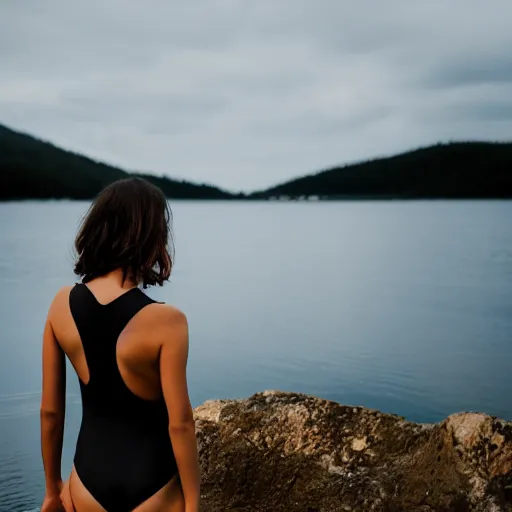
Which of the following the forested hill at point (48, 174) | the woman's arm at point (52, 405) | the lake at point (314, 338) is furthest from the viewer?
the forested hill at point (48, 174)

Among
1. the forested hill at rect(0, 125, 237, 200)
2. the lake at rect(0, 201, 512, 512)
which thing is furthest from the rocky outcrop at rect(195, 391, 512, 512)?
the forested hill at rect(0, 125, 237, 200)

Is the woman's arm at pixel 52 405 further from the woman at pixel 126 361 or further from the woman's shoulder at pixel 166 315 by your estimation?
the woman's shoulder at pixel 166 315

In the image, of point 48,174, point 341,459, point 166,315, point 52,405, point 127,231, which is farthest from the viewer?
point 48,174

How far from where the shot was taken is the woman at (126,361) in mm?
2490

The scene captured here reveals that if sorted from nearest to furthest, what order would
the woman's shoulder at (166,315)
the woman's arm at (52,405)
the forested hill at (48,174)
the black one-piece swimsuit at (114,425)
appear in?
the woman's shoulder at (166,315) → the black one-piece swimsuit at (114,425) → the woman's arm at (52,405) → the forested hill at (48,174)

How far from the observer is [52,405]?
109 inches

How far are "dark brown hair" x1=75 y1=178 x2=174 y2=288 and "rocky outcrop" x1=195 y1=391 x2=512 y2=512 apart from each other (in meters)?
2.47

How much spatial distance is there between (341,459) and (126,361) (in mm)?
2532

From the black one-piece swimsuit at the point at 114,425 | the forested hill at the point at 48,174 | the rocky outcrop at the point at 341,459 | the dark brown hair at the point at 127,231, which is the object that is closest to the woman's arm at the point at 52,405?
the black one-piece swimsuit at the point at 114,425

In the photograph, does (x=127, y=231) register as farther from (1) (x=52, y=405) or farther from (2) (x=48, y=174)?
(2) (x=48, y=174)

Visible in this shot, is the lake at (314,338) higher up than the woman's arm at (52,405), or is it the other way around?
the woman's arm at (52,405)

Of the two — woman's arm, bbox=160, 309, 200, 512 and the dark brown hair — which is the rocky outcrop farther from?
the dark brown hair

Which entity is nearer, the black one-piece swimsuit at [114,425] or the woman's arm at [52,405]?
the black one-piece swimsuit at [114,425]

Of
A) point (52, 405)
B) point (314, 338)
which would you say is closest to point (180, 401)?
point (52, 405)
